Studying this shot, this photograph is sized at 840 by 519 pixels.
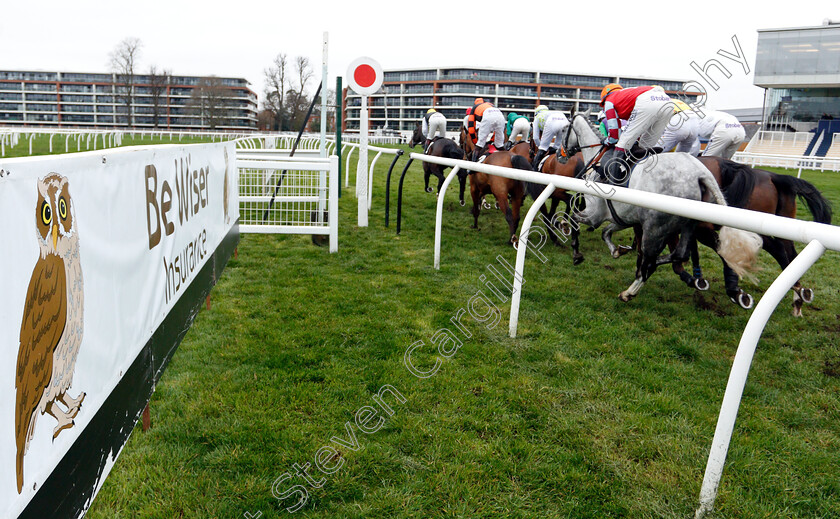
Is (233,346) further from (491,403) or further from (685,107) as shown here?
(685,107)

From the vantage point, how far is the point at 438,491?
198 cm

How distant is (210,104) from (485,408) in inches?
2607

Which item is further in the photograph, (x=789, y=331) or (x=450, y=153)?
(x=450, y=153)

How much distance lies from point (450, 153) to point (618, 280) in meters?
3.97

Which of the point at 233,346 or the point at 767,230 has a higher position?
the point at 767,230

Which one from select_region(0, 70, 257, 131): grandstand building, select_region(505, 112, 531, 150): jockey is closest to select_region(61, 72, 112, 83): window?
select_region(0, 70, 257, 131): grandstand building

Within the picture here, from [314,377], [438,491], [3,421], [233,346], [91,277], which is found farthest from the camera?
[233,346]

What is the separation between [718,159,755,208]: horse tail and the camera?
420 centimetres

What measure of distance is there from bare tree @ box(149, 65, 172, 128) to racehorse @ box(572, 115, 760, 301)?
7055 centimetres

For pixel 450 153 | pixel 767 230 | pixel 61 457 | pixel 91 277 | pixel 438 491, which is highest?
pixel 450 153

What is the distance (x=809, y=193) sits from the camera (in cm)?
414

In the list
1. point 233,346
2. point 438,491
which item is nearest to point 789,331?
point 438,491

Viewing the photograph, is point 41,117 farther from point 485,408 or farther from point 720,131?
point 485,408

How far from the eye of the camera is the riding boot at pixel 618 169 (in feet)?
15.2
